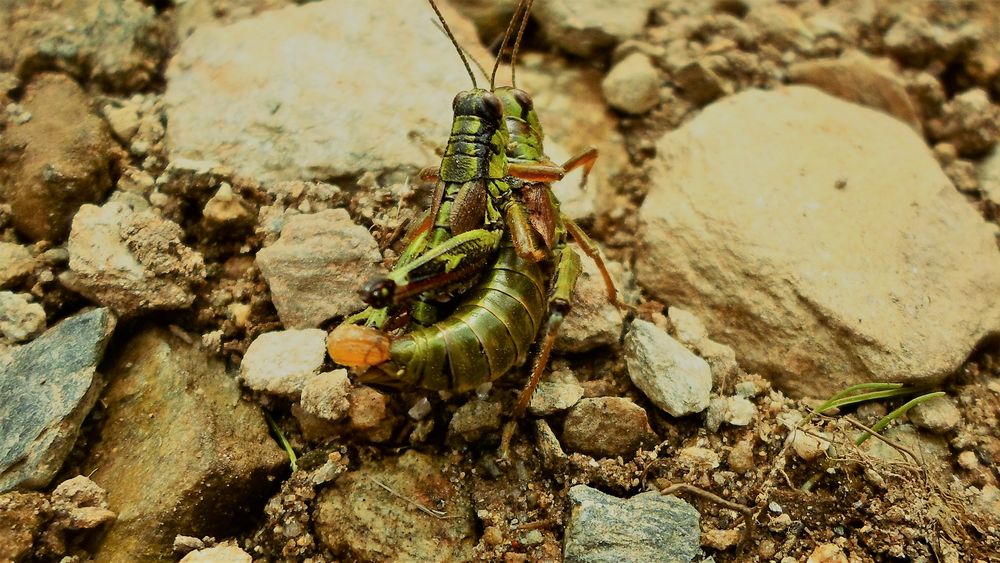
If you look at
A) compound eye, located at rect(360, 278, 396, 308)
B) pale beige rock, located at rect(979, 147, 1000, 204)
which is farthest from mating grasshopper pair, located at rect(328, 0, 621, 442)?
pale beige rock, located at rect(979, 147, 1000, 204)

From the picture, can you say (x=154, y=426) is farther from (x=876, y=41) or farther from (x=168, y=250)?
(x=876, y=41)

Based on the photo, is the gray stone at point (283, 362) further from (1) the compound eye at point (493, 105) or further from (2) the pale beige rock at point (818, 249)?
(2) the pale beige rock at point (818, 249)

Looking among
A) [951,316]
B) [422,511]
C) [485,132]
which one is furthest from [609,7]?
[422,511]

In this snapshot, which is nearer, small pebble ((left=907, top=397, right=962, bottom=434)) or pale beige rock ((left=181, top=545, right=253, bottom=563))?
pale beige rock ((left=181, top=545, right=253, bottom=563))

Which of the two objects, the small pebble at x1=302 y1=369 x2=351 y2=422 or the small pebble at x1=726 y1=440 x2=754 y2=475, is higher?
the small pebble at x1=302 y1=369 x2=351 y2=422

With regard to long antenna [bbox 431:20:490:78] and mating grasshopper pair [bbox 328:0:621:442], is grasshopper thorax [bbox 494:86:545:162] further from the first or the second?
long antenna [bbox 431:20:490:78]

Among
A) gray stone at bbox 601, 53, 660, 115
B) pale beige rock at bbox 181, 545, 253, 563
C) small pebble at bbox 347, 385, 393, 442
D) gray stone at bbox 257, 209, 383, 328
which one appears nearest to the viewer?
pale beige rock at bbox 181, 545, 253, 563
